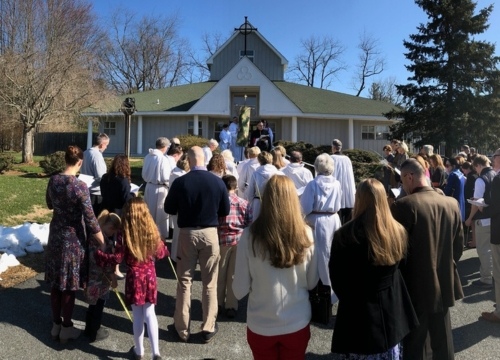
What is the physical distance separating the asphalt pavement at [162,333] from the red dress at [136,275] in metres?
0.72

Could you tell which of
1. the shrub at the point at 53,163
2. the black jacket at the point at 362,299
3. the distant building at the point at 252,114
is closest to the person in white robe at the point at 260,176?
the black jacket at the point at 362,299

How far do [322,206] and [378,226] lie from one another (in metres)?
2.43

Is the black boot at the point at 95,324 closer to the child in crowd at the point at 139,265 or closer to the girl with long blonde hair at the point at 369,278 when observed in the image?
the child in crowd at the point at 139,265

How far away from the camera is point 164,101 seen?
2602cm

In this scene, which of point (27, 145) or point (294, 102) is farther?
point (294, 102)

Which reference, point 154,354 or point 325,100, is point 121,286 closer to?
point 154,354

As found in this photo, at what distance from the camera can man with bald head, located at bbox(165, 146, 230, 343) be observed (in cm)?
460

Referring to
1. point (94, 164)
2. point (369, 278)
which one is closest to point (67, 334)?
point (94, 164)

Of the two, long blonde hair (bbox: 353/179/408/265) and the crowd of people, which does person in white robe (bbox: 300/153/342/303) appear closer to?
the crowd of people

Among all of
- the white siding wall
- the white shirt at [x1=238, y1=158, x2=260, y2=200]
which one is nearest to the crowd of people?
the white shirt at [x1=238, y1=158, x2=260, y2=200]

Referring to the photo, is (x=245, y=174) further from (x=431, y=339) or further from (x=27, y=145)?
(x=27, y=145)

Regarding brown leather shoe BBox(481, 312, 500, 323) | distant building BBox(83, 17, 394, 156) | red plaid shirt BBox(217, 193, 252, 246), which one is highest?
distant building BBox(83, 17, 394, 156)

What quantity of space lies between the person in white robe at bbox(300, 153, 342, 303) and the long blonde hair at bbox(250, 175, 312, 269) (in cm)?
239

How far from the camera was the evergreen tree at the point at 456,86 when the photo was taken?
2392 cm
